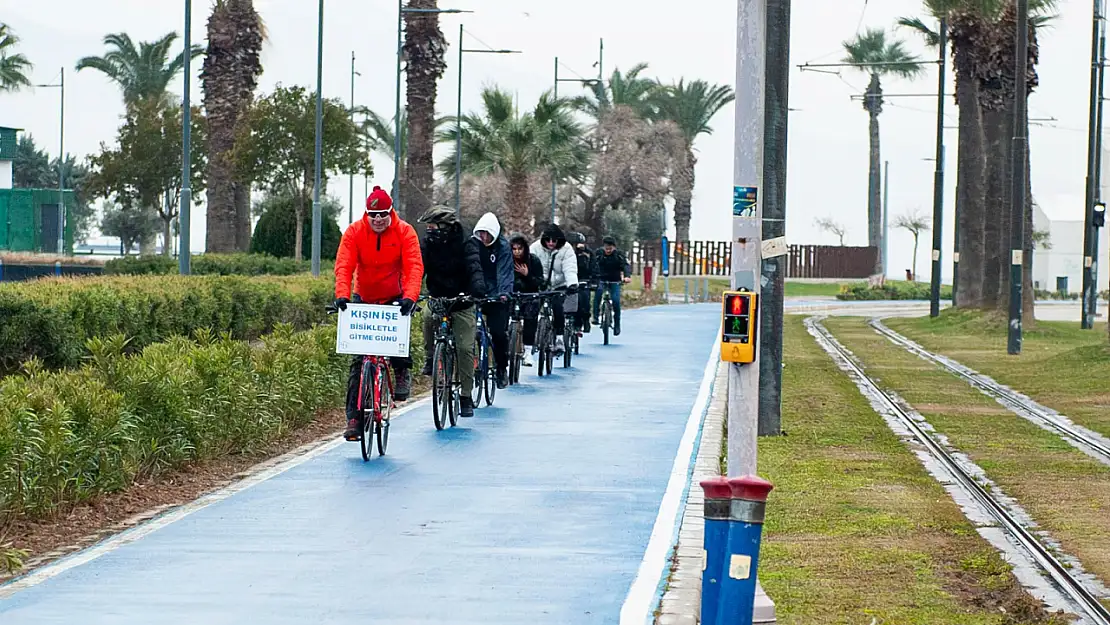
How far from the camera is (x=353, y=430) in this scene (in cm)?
1364

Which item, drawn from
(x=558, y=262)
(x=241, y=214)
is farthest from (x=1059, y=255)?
(x=558, y=262)

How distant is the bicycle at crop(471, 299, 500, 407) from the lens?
1816cm

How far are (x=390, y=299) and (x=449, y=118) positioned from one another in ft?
164

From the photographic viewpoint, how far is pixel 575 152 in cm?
7075

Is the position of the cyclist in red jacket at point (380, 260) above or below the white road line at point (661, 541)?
above

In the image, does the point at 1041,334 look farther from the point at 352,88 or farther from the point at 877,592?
the point at 352,88

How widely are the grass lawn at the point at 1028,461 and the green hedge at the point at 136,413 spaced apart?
5841mm

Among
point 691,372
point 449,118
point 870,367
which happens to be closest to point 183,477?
point 691,372

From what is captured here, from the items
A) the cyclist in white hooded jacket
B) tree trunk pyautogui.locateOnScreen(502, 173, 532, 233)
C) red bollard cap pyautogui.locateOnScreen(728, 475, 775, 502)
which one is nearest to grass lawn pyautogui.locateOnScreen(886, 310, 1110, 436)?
the cyclist in white hooded jacket

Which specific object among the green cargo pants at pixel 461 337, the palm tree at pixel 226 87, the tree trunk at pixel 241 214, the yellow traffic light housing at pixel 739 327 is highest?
the palm tree at pixel 226 87

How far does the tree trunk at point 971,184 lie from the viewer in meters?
47.8

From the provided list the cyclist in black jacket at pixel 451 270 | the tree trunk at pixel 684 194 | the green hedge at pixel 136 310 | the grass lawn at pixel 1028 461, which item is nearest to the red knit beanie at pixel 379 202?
the cyclist in black jacket at pixel 451 270

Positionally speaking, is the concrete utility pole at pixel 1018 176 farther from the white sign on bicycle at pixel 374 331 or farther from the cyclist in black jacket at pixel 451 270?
the white sign on bicycle at pixel 374 331

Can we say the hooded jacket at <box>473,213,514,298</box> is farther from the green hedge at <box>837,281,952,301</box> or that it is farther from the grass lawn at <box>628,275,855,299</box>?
the green hedge at <box>837,281,952,301</box>
